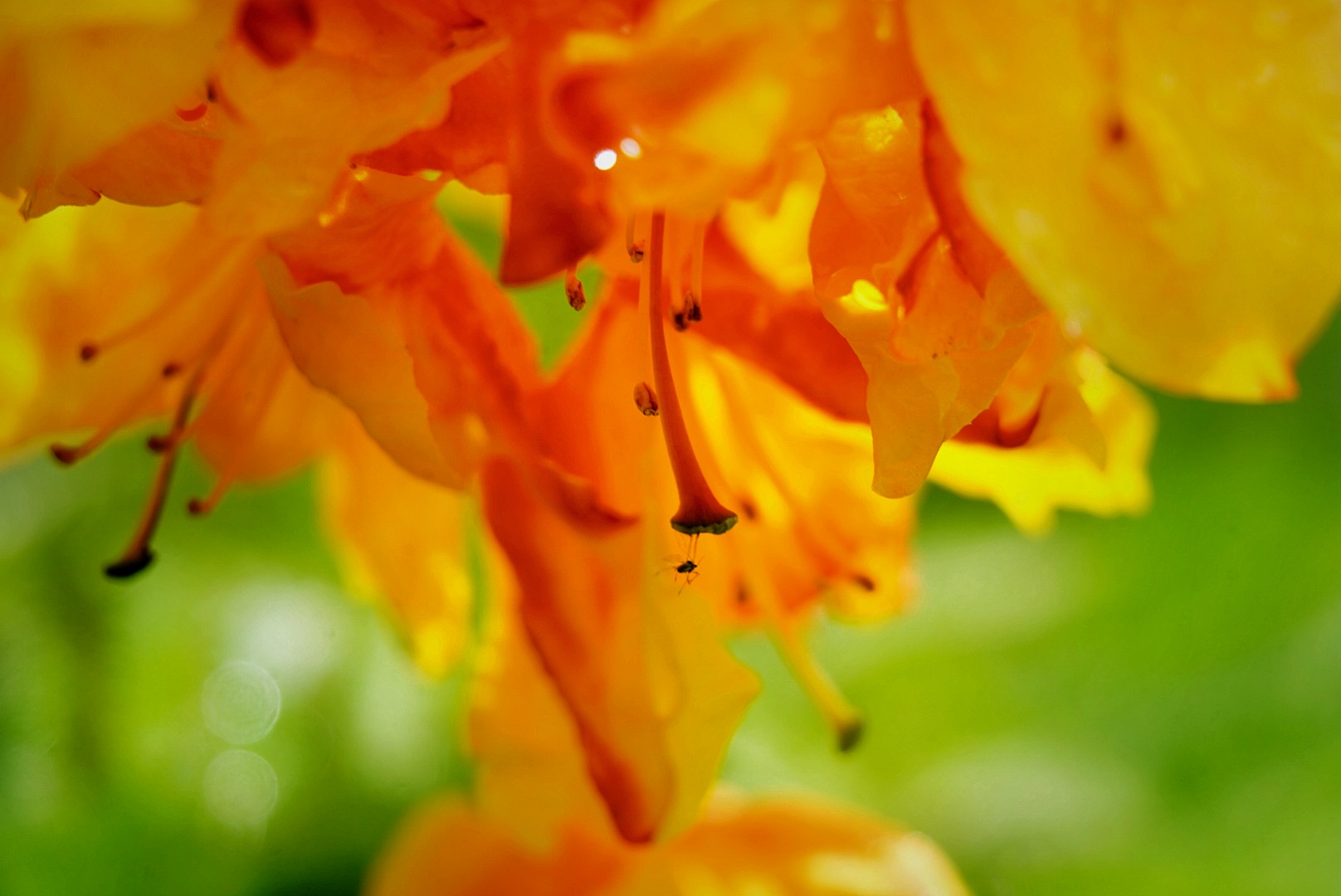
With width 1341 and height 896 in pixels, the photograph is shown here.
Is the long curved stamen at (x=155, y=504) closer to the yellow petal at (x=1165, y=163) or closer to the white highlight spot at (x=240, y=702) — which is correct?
the white highlight spot at (x=240, y=702)

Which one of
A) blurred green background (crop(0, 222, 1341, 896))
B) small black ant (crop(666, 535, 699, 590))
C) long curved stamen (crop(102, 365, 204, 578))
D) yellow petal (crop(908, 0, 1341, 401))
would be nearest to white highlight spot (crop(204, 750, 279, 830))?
blurred green background (crop(0, 222, 1341, 896))

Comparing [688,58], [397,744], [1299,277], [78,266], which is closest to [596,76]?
[688,58]

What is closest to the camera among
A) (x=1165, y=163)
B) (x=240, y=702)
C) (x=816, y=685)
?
(x=1165, y=163)

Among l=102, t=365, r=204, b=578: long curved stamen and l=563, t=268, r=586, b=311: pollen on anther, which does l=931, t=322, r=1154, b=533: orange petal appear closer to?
l=563, t=268, r=586, b=311: pollen on anther

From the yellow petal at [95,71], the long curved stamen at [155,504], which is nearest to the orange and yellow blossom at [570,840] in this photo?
the long curved stamen at [155,504]

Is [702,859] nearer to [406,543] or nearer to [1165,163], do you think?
[406,543]

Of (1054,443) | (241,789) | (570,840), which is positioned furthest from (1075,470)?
(241,789)

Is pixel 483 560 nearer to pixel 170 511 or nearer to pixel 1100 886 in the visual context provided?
pixel 170 511
